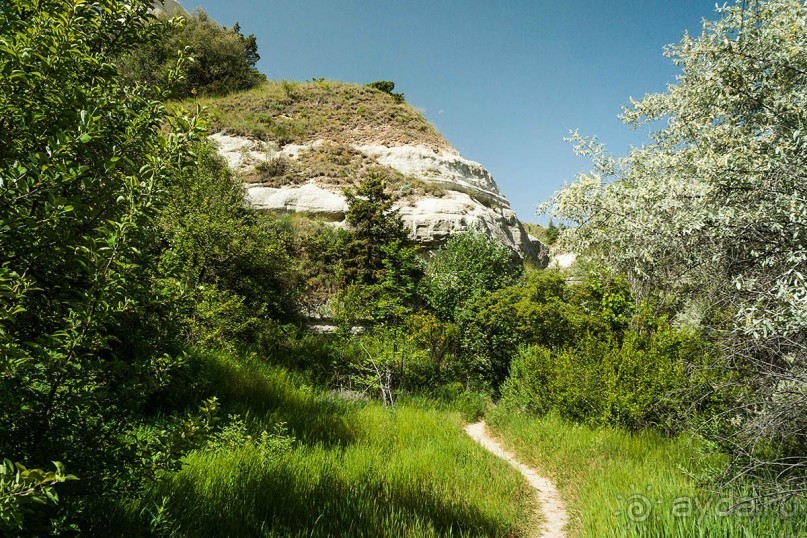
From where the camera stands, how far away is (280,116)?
2623cm

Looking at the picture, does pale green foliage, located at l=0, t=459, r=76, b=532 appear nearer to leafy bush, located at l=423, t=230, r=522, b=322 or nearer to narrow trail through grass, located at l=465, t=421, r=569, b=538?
narrow trail through grass, located at l=465, t=421, r=569, b=538

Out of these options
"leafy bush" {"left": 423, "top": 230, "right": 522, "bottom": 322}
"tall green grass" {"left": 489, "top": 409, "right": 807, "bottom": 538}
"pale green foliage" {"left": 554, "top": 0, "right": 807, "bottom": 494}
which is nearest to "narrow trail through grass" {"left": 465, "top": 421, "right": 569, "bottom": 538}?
"tall green grass" {"left": 489, "top": 409, "right": 807, "bottom": 538}

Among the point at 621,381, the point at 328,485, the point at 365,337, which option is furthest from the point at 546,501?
the point at 365,337

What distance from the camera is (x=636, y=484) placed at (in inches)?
203

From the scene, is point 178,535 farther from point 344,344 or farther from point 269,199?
point 269,199

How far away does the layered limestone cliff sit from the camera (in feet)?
62.7

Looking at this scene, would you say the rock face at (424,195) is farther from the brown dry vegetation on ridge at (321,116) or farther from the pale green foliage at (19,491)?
the pale green foliage at (19,491)

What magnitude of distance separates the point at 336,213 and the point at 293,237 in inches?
108

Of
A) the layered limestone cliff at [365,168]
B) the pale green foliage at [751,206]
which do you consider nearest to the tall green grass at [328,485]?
the pale green foliage at [751,206]

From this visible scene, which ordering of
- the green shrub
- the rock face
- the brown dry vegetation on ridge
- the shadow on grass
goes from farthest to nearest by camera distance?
the brown dry vegetation on ridge < the rock face < the green shrub < the shadow on grass

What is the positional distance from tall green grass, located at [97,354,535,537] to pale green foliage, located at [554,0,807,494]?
3.21 meters

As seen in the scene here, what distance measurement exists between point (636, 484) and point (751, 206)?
4051 mm

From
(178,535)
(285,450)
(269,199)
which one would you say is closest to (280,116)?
(269,199)

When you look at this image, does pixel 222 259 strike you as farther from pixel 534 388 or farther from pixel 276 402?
pixel 534 388
